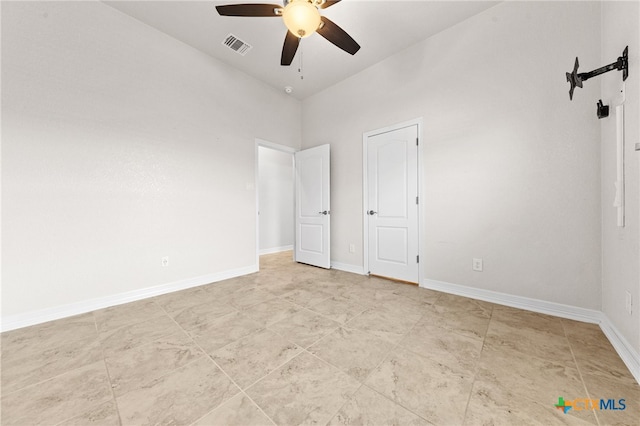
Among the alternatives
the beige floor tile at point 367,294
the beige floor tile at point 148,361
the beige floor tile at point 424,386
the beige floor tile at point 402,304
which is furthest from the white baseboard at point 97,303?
the beige floor tile at point 424,386

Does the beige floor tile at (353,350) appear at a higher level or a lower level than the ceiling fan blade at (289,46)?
lower

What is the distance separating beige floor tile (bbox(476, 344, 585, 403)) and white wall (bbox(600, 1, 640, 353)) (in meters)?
0.47

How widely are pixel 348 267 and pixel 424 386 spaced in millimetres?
2405

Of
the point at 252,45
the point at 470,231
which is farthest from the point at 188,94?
the point at 470,231

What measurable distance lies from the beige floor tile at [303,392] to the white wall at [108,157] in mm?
2193

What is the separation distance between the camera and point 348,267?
3.64m

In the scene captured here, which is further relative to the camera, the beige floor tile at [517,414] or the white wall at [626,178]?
the white wall at [626,178]

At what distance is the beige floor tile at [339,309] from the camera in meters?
2.06

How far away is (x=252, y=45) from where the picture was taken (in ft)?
9.56

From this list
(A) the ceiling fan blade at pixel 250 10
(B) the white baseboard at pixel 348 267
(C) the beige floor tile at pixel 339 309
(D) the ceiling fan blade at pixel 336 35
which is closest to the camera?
(A) the ceiling fan blade at pixel 250 10

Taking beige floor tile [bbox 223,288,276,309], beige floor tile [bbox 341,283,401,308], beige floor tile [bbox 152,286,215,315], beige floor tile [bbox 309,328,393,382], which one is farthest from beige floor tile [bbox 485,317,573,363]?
beige floor tile [bbox 152,286,215,315]

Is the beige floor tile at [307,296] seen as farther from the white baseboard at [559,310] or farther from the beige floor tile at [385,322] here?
the white baseboard at [559,310]

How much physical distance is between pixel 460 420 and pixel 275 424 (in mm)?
849

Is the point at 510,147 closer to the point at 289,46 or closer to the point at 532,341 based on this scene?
the point at 532,341
